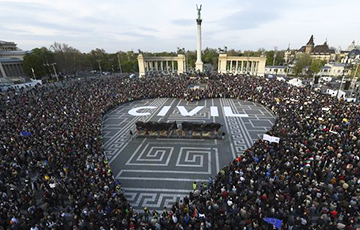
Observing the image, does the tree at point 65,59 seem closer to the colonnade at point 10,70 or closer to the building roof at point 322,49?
the colonnade at point 10,70

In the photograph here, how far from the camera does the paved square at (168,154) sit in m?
12.8

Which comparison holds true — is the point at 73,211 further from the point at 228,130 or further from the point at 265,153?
the point at 228,130

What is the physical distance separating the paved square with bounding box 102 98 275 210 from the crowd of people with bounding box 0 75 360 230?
4.56 feet

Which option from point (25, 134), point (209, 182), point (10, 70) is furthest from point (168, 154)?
point (10, 70)

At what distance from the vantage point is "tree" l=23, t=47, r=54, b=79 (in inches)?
1900

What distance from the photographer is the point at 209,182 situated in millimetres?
11867

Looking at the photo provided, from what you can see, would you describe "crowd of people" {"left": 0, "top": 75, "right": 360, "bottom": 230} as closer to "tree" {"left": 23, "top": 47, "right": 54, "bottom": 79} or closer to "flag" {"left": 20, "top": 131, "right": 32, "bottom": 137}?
"flag" {"left": 20, "top": 131, "right": 32, "bottom": 137}

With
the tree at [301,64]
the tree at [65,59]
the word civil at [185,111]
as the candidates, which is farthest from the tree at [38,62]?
the tree at [301,64]

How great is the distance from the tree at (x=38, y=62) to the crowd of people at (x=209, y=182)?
35.5m

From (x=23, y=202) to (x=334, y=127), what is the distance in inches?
930

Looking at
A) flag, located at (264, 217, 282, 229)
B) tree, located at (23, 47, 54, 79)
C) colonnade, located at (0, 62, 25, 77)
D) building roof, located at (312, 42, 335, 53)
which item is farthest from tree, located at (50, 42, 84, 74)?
building roof, located at (312, 42, 335, 53)

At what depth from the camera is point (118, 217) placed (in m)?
9.03

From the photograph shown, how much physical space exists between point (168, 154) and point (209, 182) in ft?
19.9

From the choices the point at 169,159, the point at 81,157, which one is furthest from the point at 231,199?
the point at 81,157
